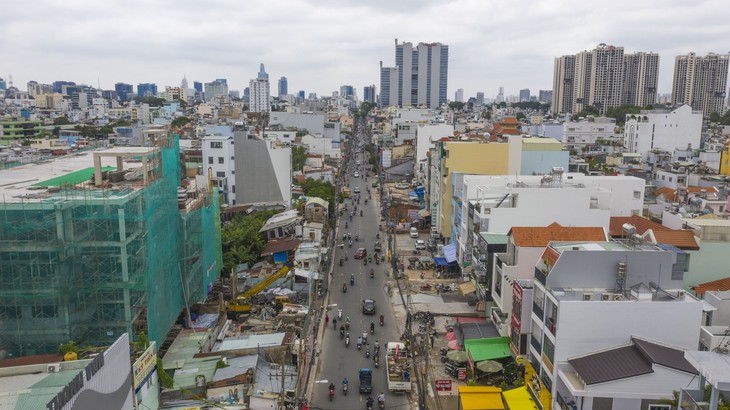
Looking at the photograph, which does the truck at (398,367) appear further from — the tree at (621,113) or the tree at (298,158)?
the tree at (621,113)

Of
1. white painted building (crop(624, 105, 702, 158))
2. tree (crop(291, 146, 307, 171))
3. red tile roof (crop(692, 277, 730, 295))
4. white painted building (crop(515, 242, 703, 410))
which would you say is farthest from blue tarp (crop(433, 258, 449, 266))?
white painted building (crop(624, 105, 702, 158))

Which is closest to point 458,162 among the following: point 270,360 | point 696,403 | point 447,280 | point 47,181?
point 447,280

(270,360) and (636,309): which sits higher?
(636,309)

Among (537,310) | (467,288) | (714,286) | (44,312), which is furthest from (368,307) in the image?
(44,312)

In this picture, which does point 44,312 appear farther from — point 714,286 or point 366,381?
point 714,286

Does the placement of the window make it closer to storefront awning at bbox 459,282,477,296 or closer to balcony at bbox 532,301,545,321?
balcony at bbox 532,301,545,321

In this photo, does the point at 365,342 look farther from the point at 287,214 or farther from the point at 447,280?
the point at 287,214
